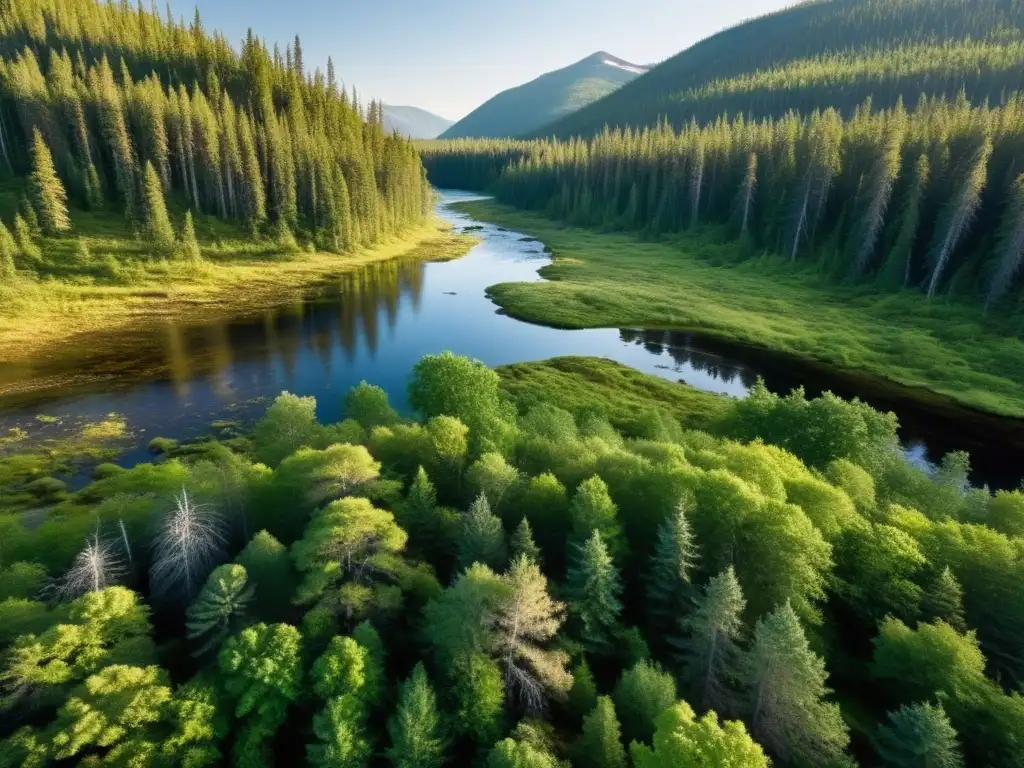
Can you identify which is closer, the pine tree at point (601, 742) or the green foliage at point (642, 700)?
the pine tree at point (601, 742)

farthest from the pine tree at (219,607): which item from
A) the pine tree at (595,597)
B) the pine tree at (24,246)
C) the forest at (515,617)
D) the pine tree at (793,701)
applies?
the pine tree at (24,246)

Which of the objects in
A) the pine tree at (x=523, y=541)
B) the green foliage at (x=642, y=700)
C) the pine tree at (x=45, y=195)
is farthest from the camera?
the pine tree at (x=45, y=195)

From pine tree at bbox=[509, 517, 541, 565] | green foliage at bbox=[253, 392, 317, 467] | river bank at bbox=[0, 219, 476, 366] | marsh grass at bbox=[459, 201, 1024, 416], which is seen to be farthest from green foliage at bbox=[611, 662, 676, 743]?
river bank at bbox=[0, 219, 476, 366]

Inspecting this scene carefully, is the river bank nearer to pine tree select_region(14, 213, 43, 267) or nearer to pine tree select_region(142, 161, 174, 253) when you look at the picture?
pine tree select_region(142, 161, 174, 253)

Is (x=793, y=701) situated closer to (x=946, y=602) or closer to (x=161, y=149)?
(x=946, y=602)

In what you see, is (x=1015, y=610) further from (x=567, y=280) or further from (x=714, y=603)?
(x=567, y=280)

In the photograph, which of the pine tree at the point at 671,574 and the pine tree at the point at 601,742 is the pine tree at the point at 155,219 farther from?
the pine tree at the point at 601,742

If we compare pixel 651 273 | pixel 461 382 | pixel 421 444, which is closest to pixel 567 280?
pixel 651 273
